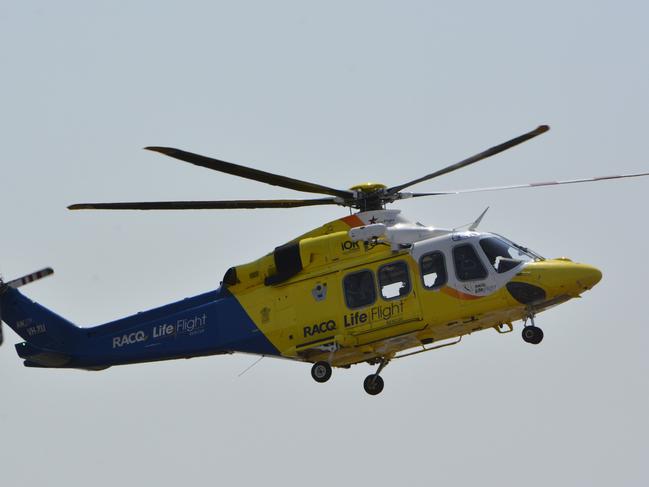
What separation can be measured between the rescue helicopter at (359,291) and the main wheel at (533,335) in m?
0.02

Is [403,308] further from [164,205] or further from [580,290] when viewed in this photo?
[164,205]

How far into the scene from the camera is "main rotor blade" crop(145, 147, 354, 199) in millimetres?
18922

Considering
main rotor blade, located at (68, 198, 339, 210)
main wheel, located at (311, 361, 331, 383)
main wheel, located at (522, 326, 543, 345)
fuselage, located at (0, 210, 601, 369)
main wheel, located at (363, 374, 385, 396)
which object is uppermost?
main rotor blade, located at (68, 198, 339, 210)

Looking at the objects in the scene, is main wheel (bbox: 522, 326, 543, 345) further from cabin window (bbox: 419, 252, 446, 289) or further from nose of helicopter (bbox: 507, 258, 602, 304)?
cabin window (bbox: 419, 252, 446, 289)

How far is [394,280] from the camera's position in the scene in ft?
70.6

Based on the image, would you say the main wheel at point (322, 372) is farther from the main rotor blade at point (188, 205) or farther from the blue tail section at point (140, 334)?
the main rotor blade at point (188, 205)

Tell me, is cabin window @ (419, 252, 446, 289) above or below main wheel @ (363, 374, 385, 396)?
above

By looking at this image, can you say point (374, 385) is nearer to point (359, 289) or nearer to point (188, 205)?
point (359, 289)

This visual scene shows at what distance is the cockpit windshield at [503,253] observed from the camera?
21.2 m

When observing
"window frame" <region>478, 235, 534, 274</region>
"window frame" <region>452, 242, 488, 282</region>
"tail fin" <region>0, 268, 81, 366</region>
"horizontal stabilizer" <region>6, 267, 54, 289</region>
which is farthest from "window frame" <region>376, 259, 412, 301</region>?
"tail fin" <region>0, 268, 81, 366</region>

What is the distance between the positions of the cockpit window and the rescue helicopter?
0.02 m

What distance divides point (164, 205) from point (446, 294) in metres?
5.51

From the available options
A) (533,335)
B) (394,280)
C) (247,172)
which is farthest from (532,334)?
(247,172)

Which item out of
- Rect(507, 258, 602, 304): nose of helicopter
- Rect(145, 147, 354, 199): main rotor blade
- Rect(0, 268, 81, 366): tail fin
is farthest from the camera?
Rect(0, 268, 81, 366): tail fin
